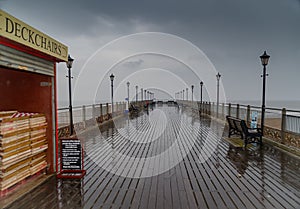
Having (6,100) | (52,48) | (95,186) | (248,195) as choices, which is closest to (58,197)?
(95,186)

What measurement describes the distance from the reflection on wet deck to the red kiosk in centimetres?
60

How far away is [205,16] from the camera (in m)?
14.9

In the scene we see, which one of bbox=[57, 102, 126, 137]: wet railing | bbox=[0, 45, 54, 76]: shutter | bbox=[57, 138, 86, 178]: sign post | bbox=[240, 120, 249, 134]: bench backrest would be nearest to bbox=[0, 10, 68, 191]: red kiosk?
bbox=[0, 45, 54, 76]: shutter

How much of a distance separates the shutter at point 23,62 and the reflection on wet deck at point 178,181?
2188 mm

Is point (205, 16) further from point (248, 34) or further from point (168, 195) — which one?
point (168, 195)

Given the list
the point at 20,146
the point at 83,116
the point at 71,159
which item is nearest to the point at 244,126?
the point at 71,159

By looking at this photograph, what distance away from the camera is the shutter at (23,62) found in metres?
2.70

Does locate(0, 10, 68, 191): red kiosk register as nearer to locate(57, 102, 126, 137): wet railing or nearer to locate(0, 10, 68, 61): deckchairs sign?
locate(0, 10, 68, 61): deckchairs sign

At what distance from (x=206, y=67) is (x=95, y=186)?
15.8m

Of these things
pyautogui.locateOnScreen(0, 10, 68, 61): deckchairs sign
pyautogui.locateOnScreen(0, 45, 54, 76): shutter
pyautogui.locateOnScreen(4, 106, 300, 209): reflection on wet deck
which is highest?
pyautogui.locateOnScreen(0, 10, 68, 61): deckchairs sign

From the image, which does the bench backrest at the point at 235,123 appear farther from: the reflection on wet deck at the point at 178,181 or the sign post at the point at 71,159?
the sign post at the point at 71,159

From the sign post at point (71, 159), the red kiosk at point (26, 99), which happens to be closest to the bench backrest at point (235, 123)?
the sign post at point (71, 159)

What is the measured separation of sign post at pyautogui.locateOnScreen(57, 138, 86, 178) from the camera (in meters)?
3.81

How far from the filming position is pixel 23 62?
10.1 feet
